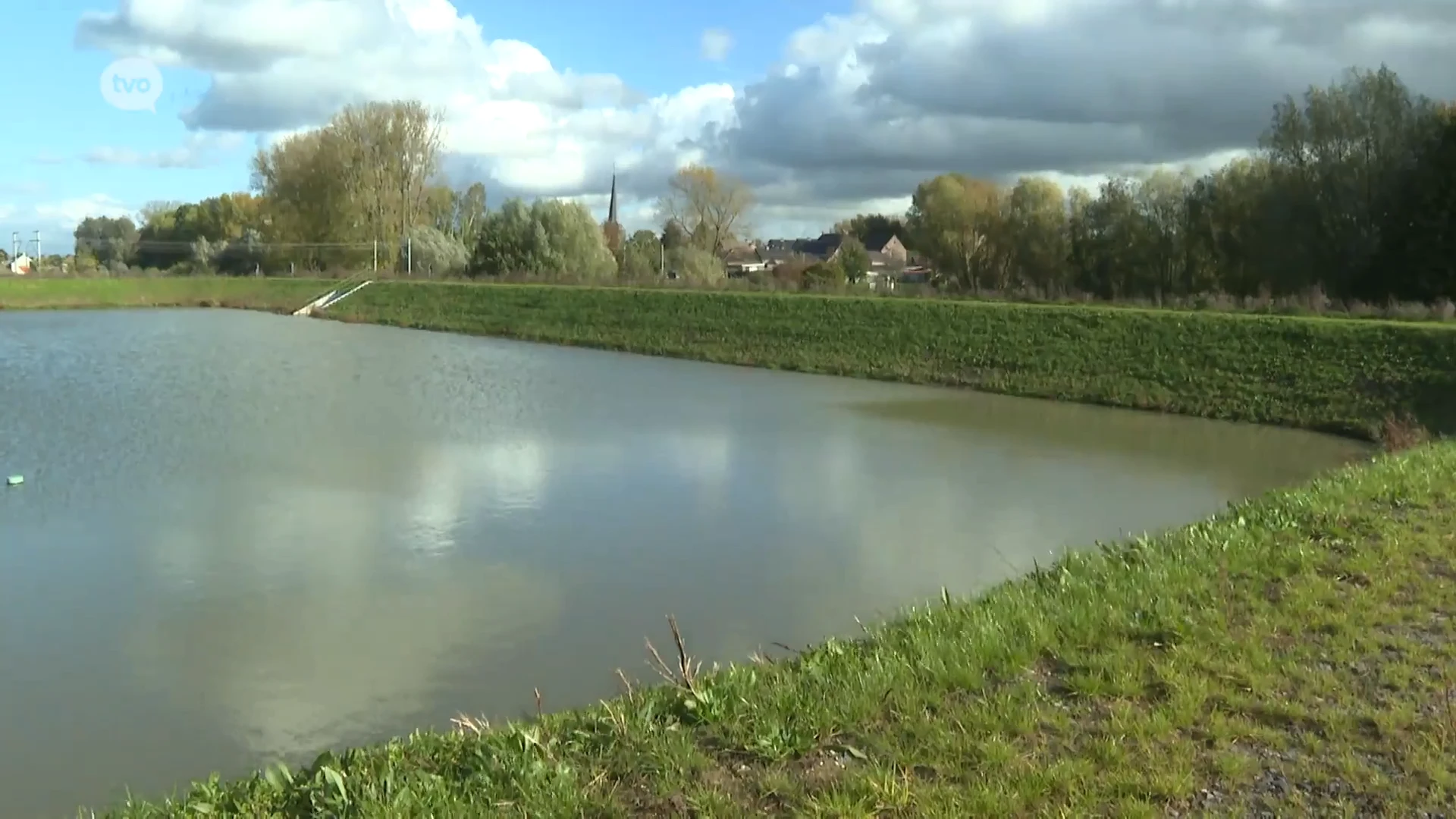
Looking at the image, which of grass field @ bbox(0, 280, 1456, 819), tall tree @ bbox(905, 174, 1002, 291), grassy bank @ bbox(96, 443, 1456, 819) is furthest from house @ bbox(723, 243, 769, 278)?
grassy bank @ bbox(96, 443, 1456, 819)

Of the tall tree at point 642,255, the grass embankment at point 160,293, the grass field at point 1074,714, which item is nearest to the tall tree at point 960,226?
the tall tree at point 642,255

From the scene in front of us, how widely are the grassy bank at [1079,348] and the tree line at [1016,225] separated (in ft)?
21.5

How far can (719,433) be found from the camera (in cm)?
1558

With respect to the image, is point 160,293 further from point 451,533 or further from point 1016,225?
point 451,533

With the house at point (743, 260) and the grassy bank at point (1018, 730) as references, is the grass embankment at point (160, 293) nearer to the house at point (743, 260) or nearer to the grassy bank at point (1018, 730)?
the house at point (743, 260)

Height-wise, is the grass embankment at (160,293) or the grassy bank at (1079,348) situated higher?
the grass embankment at (160,293)

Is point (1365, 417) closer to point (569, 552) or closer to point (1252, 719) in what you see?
point (569, 552)

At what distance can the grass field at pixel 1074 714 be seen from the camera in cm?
358

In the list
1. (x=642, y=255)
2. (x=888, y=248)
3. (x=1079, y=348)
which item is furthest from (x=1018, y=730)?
(x=888, y=248)

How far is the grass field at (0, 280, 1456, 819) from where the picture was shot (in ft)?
11.7

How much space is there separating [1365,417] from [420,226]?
47.2 m

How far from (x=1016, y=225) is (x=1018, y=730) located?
40.8 meters

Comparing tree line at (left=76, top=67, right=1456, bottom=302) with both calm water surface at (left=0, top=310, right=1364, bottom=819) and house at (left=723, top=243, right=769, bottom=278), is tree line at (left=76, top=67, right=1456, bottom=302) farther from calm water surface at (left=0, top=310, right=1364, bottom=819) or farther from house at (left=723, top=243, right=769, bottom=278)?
calm water surface at (left=0, top=310, right=1364, bottom=819)

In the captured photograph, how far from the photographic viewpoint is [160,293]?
50.4 metres
